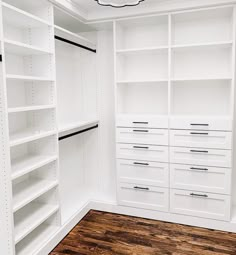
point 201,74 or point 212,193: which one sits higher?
point 201,74

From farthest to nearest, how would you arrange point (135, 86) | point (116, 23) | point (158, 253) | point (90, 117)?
point (90, 117)
point (135, 86)
point (116, 23)
point (158, 253)

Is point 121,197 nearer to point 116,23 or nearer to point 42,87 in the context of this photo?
point 42,87

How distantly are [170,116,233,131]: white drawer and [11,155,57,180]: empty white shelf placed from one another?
1281 millimetres

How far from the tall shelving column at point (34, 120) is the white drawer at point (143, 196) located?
83cm

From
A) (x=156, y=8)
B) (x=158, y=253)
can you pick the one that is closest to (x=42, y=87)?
(x=156, y=8)

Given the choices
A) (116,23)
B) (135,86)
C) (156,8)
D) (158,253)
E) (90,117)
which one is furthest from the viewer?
(90,117)

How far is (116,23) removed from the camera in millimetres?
2877

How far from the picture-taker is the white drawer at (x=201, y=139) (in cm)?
257

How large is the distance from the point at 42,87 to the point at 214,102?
184cm

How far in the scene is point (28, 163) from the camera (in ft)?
7.26

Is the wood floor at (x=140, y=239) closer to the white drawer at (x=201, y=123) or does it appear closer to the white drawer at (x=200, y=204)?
the white drawer at (x=200, y=204)

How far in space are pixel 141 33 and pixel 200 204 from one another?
206cm

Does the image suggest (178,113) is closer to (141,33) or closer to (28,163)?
(141,33)

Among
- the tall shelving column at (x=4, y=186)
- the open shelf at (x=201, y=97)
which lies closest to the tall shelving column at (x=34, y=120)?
the tall shelving column at (x=4, y=186)
